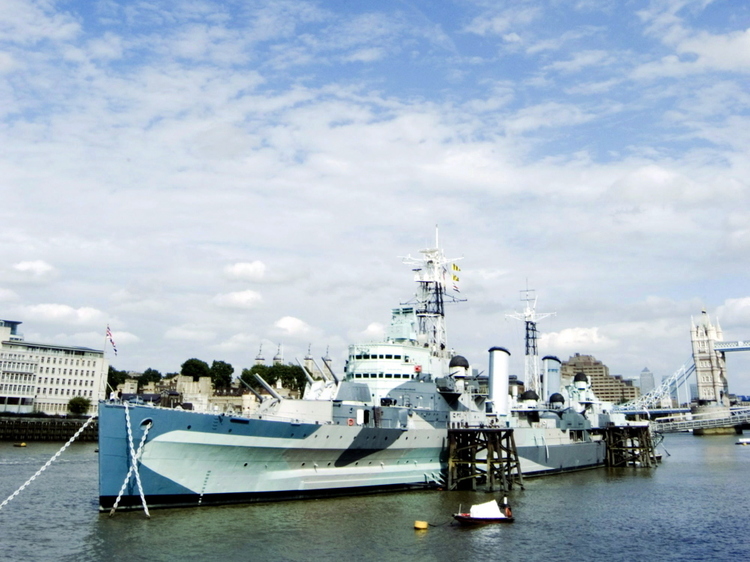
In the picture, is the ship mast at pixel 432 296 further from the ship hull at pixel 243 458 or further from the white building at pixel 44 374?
the white building at pixel 44 374

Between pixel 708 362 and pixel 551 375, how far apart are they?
158 metres

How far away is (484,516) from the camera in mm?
26703

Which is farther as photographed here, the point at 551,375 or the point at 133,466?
the point at 551,375

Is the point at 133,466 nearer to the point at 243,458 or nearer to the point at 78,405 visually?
the point at 243,458

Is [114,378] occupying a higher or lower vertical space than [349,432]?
higher

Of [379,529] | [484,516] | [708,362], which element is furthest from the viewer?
[708,362]

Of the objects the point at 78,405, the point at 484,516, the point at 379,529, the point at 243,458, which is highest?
the point at 78,405

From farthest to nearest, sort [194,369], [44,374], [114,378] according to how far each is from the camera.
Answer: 1. [194,369]
2. [114,378]
3. [44,374]

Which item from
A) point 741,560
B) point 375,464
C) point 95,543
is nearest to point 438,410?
point 375,464

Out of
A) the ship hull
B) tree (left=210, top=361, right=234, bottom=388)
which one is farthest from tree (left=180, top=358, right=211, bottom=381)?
the ship hull

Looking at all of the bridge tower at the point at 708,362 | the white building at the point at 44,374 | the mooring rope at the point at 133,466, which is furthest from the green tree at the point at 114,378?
the bridge tower at the point at 708,362

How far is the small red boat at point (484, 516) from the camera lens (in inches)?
1041

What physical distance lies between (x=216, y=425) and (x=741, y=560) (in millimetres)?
19868

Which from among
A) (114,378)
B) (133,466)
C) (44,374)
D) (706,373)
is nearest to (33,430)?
(44,374)
